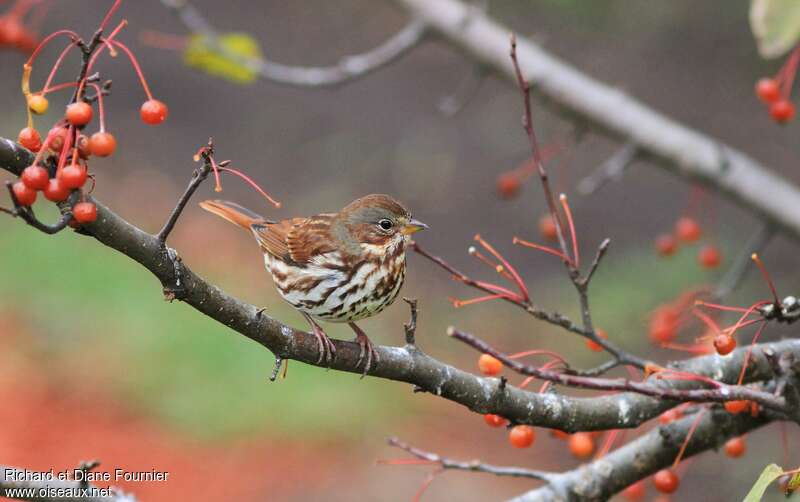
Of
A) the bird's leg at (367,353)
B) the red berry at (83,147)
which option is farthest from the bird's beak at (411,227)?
the red berry at (83,147)

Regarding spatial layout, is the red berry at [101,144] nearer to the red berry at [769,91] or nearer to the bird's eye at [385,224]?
the bird's eye at [385,224]

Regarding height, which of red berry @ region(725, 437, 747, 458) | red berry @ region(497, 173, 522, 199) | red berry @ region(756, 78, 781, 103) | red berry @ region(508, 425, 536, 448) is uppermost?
red berry @ region(497, 173, 522, 199)

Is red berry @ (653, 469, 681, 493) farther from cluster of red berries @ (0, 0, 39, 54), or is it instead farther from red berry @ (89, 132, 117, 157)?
cluster of red berries @ (0, 0, 39, 54)

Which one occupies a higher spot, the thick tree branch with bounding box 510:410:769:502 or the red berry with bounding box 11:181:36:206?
the red berry with bounding box 11:181:36:206

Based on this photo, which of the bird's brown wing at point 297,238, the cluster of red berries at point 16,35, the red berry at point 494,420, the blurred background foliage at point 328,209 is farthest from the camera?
the blurred background foliage at point 328,209

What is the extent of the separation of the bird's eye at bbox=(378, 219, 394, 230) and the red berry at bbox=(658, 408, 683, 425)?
116 cm

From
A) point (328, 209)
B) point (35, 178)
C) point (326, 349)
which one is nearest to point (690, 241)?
point (326, 349)

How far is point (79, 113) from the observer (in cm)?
194

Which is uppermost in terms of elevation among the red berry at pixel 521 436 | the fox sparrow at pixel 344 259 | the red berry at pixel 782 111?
the red berry at pixel 782 111

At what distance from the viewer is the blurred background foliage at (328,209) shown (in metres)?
7.73

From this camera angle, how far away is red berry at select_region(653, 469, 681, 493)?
329 centimetres

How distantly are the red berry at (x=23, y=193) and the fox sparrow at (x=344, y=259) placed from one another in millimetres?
1388

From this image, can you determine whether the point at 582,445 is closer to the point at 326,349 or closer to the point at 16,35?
the point at 326,349

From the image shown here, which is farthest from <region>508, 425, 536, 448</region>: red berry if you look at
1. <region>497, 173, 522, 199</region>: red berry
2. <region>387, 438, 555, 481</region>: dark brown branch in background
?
<region>497, 173, 522, 199</region>: red berry
